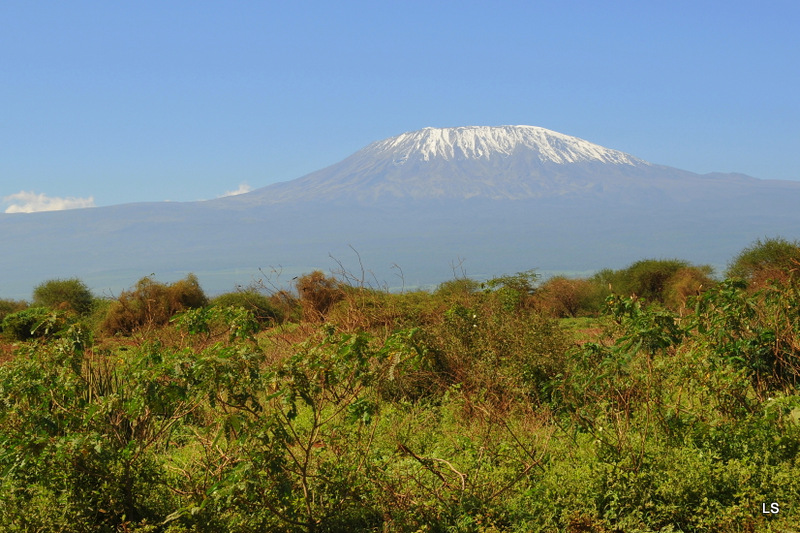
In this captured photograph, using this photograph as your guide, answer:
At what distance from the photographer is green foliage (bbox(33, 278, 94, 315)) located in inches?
1159

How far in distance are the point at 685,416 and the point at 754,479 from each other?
1.11 metres

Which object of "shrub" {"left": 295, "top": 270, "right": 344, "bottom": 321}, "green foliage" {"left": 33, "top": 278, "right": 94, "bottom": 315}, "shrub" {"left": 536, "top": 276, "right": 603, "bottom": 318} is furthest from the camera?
"green foliage" {"left": 33, "top": 278, "right": 94, "bottom": 315}

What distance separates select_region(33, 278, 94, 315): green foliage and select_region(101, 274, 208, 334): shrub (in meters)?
4.67

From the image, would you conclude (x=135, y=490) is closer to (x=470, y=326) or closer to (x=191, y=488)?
(x=191, y=488)

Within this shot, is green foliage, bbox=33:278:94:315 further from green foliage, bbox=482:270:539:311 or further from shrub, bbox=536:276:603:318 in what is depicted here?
green foliage, bbox=482:270:539:311

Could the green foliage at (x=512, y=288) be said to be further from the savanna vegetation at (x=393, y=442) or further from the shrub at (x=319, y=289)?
the shrub at (x=319, y=289)

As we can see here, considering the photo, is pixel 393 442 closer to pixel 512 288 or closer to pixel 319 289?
pixel 512 288

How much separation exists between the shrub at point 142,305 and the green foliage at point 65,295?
4.67m

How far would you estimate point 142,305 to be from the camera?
23.7m

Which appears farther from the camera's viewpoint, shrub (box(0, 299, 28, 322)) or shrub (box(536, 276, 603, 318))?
shrub (box(0, 299, 28, 322))

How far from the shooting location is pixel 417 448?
823 cm

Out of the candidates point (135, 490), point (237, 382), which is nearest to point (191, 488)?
point (135, 490)

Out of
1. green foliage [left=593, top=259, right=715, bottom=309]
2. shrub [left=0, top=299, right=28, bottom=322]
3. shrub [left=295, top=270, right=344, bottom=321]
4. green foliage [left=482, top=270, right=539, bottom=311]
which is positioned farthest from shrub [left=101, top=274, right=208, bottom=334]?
green foliage [left=593, top=259, right=715, bottom=309]

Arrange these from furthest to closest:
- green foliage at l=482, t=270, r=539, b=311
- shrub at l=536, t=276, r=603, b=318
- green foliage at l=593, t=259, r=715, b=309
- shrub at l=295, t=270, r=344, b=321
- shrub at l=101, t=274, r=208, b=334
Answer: green foliage at l=593, t=259, r=715, b=309, shrub at l=536, t=276, r=603, b=318, shrub at l=101, t=274, r=208, b=334, shrub at l=295, t=270, r=344, b=321, green foliage at l=482, t=270, r=539, b=311
